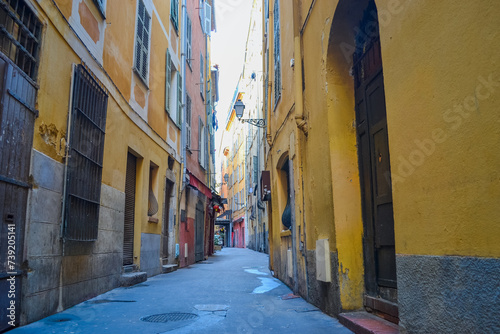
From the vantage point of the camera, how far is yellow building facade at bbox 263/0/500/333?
2090mm

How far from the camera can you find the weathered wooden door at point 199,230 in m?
15.4

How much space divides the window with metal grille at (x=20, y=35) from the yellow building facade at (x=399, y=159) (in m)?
3.23

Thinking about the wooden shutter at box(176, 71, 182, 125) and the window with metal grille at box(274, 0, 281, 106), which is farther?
the wooden shutter at box(176, 71, 182, 125)

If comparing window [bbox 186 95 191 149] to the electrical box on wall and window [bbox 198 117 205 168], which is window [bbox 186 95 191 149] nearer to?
window [bbox 198 117 205 168]

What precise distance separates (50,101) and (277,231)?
5.91 metres

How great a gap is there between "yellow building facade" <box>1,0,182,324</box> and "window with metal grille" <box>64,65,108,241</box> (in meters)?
0.01

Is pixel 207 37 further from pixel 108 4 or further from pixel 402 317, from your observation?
pixel 402 317

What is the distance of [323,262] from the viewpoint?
15.6 feet

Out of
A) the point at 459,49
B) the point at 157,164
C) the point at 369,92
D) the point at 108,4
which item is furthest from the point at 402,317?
the point at 157,164

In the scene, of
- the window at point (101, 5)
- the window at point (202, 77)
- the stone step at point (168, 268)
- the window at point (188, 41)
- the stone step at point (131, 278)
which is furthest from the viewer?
the window at point (202, 77)

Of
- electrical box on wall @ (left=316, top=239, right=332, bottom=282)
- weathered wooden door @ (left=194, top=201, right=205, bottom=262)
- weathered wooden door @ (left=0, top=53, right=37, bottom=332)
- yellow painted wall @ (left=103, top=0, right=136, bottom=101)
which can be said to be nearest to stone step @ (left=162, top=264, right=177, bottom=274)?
weathered wooden door @ (left=194, top=201, right=205, bottom=262)

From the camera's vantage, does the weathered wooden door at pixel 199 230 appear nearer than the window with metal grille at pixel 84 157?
No

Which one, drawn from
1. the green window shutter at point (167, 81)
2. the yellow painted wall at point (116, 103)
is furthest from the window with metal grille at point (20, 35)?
the green window shutter at point (167, 81)

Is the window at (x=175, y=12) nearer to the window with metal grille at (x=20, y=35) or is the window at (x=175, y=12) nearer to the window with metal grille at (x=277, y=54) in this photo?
the window with metal grille at (x=277, y=54)
